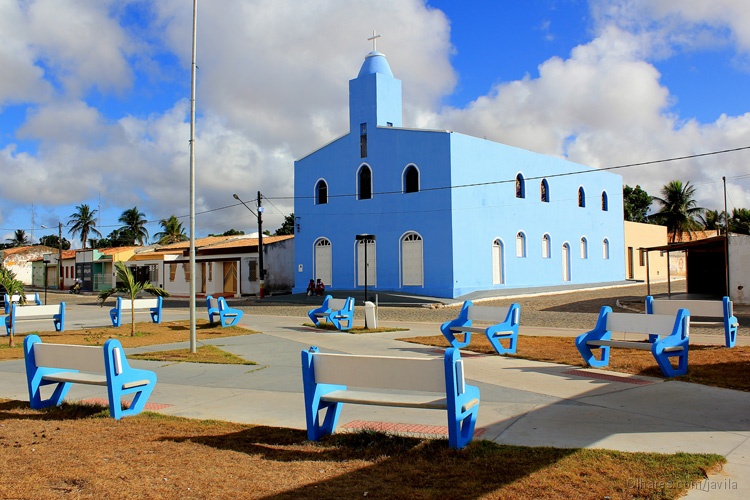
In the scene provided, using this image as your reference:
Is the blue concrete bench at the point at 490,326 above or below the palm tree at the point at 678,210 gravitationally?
→ below

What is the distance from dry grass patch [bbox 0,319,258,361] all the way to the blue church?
483 inches

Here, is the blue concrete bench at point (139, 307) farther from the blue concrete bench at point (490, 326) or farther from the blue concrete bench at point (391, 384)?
the blue concrete bench at point (391, 384)

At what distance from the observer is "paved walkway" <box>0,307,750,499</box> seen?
17.0 ft

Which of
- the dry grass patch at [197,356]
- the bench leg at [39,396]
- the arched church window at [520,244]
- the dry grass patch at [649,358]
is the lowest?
the dry grass patch at [649,358]

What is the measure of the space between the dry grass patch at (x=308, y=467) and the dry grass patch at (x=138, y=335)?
25.9ft

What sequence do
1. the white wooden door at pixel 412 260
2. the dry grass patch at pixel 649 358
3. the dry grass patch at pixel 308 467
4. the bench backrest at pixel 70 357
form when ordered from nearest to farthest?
1. the dry grass patch at pixel 308 467
2. the bench backrest at pixel 70 357
3. the dry grass patch at pixel 649 358
4. the white wooden door at pixel 412 260

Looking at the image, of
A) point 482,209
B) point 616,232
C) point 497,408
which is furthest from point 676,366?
point 616,232

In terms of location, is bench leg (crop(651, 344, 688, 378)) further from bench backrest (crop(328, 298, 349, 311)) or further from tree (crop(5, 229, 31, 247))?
tree (crop(5, 229, 31, 247))

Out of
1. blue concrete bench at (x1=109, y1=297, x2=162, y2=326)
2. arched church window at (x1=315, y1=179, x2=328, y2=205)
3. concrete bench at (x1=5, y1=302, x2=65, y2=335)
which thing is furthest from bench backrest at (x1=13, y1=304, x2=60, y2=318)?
arched church window at (x1=315, y1=179, x2=328, y2=205)

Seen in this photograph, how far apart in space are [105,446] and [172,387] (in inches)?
125

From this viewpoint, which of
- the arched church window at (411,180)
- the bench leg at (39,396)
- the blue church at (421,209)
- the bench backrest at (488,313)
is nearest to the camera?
the bench leg at (39,396)

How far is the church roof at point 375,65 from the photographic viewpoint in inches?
1299

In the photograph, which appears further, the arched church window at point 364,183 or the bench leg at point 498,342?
the arched church window at point 364,183

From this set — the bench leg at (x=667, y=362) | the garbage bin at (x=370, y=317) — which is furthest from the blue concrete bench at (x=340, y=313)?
the bench leg at (x=667, y=362)
